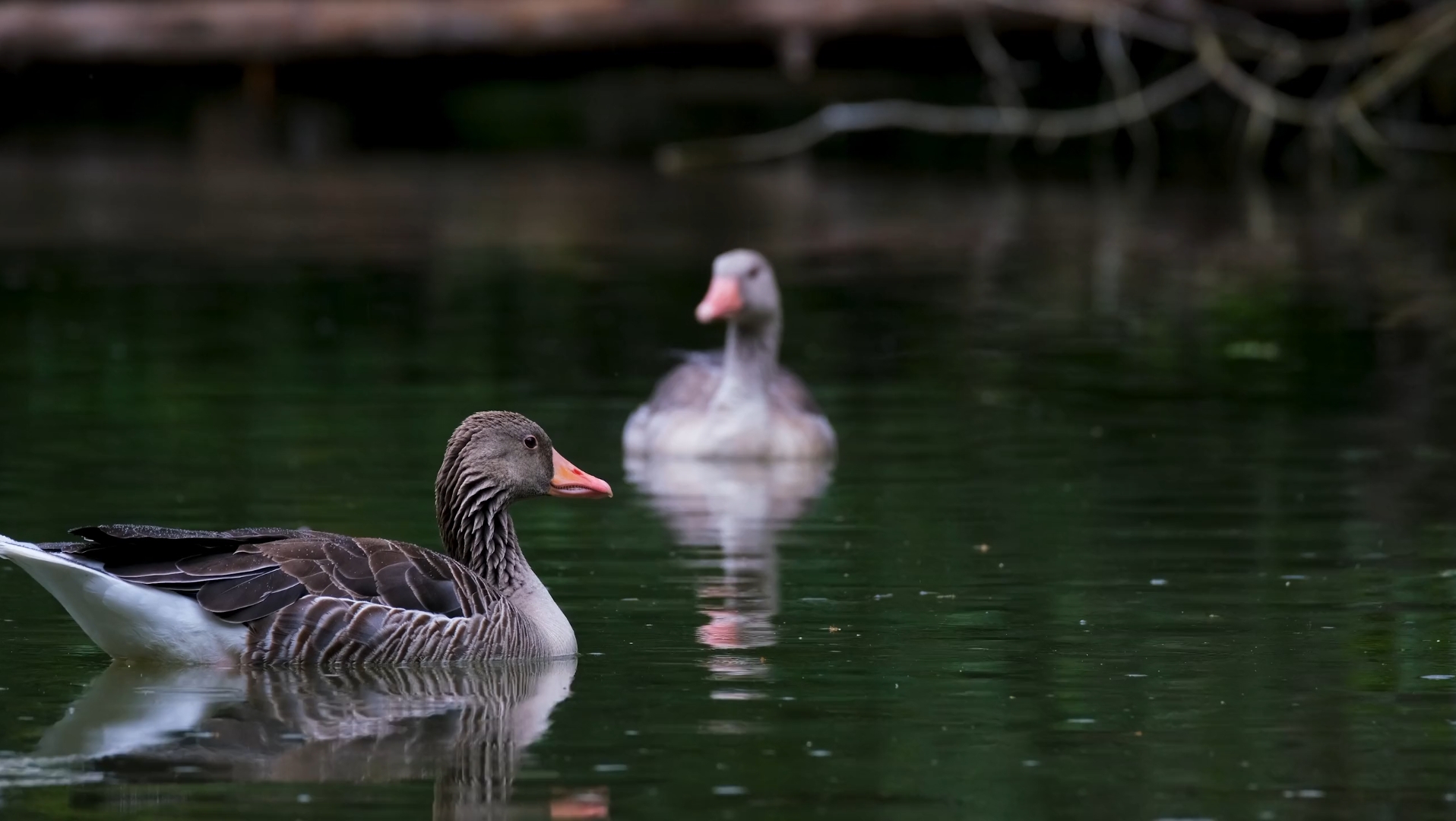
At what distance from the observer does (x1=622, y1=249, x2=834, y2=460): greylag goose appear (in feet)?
54.2

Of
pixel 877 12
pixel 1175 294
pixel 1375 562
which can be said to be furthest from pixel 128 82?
pixel 1375 562

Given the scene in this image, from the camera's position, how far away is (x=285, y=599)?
9750 millimetres

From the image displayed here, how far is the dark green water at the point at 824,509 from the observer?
8391 millimetres

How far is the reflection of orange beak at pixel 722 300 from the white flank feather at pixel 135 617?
7.44 meters

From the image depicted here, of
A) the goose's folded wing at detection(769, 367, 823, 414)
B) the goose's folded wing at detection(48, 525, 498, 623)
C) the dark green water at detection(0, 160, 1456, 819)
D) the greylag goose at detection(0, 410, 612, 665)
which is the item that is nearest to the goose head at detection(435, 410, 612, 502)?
the greylag goose at detection(0, 410, 612, 665)

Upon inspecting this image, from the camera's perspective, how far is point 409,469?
14969 mm

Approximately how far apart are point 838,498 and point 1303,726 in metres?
5.94

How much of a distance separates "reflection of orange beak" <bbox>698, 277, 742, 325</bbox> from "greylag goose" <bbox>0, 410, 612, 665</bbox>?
21.5 ft

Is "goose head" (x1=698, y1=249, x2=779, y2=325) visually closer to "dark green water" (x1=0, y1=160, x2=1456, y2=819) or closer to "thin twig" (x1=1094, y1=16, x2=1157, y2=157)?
"dark green water" (x1=0, y1=160, x2=1456, y2=819)

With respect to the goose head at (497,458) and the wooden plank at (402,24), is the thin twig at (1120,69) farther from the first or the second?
the goose head at (497,458)

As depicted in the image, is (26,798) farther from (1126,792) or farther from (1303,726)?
(1303,726)

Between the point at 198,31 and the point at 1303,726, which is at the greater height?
the point at 198,31

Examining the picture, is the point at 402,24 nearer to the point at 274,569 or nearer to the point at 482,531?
the point at 482,531

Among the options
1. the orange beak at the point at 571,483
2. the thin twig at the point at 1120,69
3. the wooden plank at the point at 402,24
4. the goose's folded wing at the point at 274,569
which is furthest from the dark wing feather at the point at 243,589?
the wooden plank at the point at 402,24
